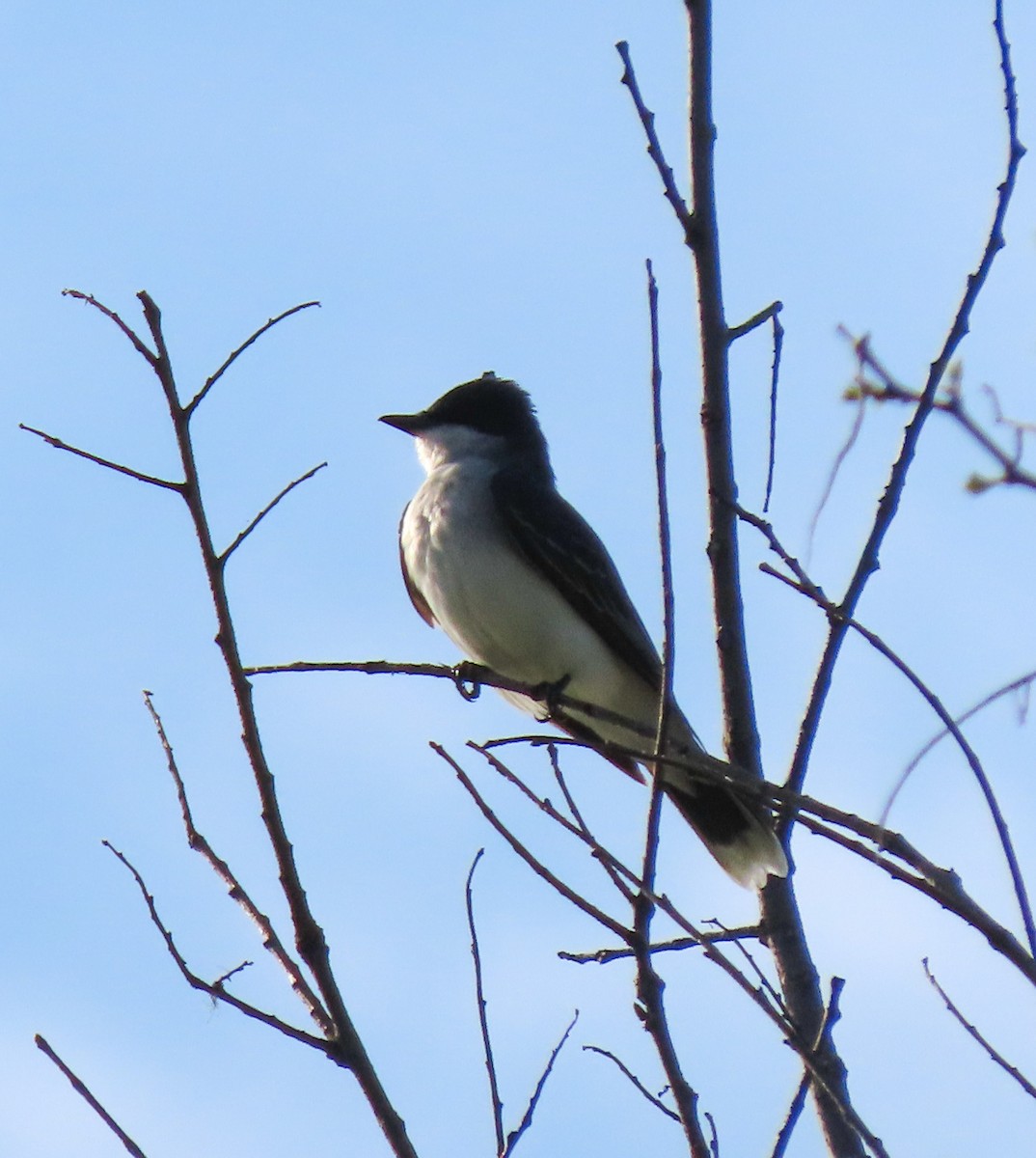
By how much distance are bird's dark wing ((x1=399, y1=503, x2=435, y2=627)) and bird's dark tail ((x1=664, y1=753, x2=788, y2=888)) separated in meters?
1.42

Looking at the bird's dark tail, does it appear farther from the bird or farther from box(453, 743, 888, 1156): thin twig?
box(453, 743, 888, 1156): thin twig

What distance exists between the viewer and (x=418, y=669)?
4.63 metres

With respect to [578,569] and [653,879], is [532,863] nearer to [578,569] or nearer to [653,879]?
[653,879]

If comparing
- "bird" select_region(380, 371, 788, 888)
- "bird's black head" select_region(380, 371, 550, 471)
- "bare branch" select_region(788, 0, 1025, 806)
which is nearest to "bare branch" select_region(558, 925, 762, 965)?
"bare branch" select_region(788, 0, 1025, 806)

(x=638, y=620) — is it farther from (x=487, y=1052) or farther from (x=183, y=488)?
(x=183, y=488)

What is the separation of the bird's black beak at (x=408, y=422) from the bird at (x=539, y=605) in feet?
2.76

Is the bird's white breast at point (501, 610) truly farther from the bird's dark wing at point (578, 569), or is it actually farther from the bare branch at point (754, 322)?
the bare branch at point (754, 322)

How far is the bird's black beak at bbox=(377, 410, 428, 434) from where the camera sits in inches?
352

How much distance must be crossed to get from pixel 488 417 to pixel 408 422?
0.41m

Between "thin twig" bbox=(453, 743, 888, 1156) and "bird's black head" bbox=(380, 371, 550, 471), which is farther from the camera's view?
"bird's black head" bbox=(380, 371, 550, 471)

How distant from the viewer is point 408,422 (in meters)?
8.95

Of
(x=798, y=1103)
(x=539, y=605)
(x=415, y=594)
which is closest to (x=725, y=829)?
(x=539, y=605)

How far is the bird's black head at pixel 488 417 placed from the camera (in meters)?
8.91

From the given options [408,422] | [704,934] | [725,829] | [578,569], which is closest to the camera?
[704,934]
